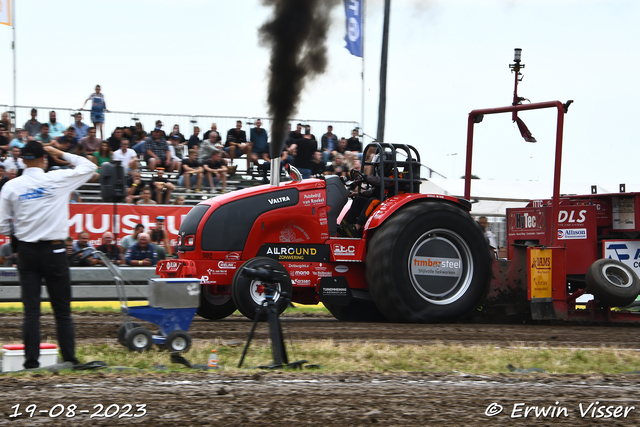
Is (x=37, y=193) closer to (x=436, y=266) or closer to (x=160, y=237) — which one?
(x=436, y=266)

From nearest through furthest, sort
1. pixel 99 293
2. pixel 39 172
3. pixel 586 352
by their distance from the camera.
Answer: pixel 39 172 → pixel 586 352 → pixel 99 293

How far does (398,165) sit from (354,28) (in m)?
9.22

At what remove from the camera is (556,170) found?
8.84 m

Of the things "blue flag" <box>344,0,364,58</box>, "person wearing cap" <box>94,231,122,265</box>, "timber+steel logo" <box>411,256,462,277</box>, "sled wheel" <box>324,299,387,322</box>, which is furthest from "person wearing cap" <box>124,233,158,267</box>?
"blue flag" <box>344,0,364,58</box>

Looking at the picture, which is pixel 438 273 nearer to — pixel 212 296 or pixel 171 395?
pixel 212 296

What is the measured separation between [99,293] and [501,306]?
5800mm

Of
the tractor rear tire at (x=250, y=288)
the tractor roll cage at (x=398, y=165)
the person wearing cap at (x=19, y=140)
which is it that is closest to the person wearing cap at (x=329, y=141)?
the person wearing cap at (x=19, y=140)

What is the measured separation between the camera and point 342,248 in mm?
8539

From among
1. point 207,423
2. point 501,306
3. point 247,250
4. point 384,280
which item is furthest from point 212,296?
point 207,423

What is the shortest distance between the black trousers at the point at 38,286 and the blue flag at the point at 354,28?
37.7ft

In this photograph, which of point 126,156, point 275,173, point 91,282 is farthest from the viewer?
point 126,156

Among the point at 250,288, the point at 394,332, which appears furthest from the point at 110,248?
the point at 394,332

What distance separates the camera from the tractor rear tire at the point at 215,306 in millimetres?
8859

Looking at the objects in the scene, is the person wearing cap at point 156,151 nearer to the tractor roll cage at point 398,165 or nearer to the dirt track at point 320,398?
the tractor roll cage at point 398,165
